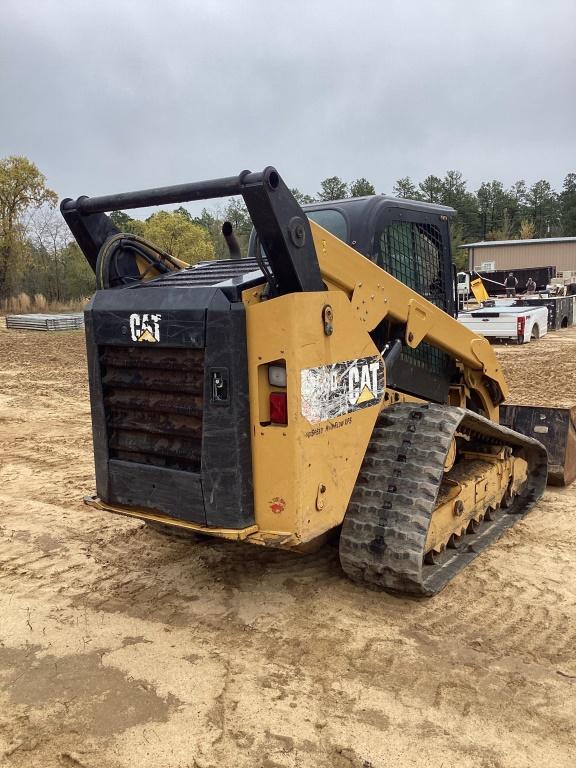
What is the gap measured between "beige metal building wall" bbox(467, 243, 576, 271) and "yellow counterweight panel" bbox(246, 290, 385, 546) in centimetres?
4705

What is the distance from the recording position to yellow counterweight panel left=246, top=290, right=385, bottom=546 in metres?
3.15

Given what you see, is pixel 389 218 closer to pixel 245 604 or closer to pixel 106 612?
pixel 245 604

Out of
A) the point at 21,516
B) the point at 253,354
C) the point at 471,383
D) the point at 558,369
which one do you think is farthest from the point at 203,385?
the point at 558,369

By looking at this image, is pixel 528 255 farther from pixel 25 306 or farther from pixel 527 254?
pixel 25 306

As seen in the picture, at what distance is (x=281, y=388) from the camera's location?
3227 mm

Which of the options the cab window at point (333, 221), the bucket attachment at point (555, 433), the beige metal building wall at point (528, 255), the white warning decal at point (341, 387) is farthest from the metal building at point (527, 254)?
the white warning decal at point (341, 387)

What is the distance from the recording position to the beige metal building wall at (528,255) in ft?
153

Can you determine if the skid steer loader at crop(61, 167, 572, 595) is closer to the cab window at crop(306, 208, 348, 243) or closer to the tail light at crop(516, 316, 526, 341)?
the cab window at crop(306, 208, 348, 243)

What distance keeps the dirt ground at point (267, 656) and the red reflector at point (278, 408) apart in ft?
3.72

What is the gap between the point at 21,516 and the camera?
5508 mm

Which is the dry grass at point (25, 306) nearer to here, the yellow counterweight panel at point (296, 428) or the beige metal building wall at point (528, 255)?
the beige metal building wall at point (528, 255)

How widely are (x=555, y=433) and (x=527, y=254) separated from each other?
45.0 meters

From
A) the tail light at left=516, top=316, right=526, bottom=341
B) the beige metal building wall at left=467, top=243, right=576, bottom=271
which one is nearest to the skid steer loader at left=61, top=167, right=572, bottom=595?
the tail light at left=516, top=316, right=526, bottom=341

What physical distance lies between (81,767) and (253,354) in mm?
1796
